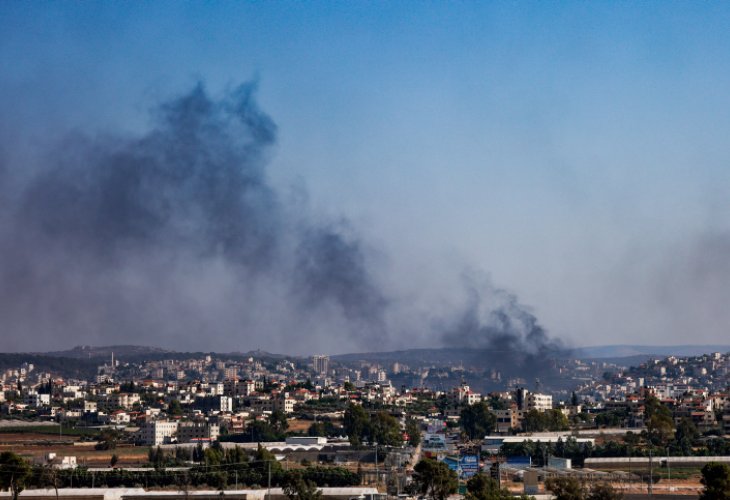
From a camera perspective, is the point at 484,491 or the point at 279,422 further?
the point at 279,422

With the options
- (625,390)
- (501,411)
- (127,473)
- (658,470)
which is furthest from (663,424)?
(625,390)

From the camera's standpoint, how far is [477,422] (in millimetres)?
89938

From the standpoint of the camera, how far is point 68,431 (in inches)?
3809

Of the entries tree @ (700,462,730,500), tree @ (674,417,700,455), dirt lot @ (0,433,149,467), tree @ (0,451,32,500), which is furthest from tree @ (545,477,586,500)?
dirt lot @ (0,433,149,467)

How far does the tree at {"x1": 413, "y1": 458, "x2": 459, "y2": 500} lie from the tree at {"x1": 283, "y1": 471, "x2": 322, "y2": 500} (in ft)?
12.8

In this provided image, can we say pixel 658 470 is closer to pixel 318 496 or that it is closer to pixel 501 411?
pixel 318 496

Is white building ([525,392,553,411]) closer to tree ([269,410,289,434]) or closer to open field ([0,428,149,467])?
tree ([269,410,289,434])

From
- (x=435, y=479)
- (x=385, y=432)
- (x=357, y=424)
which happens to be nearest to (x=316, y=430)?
(x=357, y=424)

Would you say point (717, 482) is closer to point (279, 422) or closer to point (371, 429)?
point (371, 429)

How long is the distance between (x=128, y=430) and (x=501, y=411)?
26.1 metres

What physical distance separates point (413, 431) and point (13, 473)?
42.7 m

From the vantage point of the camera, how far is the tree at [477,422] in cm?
8962

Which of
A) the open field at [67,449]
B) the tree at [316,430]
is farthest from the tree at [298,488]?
the tree at [316,430]

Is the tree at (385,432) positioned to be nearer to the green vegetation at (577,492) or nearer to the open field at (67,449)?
the open field at (67,449)
